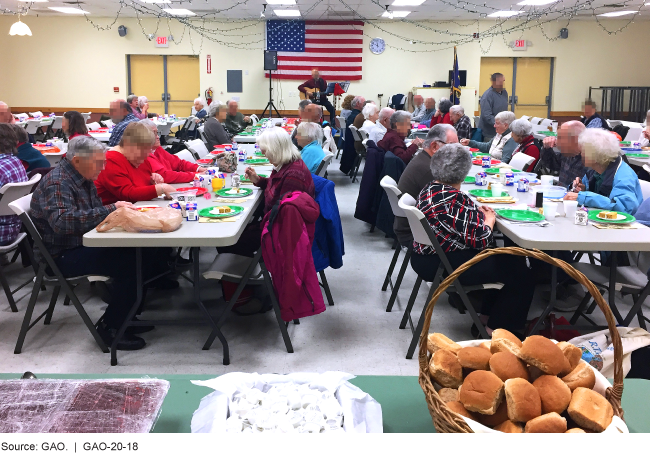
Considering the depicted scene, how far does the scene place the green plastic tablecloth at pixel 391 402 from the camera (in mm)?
1172

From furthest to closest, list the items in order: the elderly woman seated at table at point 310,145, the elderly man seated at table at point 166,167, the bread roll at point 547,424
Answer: the elderly woman seated at table at point 310,145 → the elderly man seated at table at point 166,167 → the bread roll at point 547,424

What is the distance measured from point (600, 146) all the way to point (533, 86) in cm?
1297

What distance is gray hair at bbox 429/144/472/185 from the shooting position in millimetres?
3232

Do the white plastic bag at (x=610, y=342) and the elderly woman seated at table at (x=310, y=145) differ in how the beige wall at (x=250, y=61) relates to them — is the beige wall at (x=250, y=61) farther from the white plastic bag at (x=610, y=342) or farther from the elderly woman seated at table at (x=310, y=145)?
the white plastic bag at (x=610, y=342)

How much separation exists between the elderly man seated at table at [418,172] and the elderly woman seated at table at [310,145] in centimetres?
73

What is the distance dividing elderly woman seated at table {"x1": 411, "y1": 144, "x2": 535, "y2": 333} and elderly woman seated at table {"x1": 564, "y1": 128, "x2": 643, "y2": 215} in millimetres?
751

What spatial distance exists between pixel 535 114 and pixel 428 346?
1602cm


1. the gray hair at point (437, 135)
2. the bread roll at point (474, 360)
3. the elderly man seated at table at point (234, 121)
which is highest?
the elderly man seated at table at point (234, 121)

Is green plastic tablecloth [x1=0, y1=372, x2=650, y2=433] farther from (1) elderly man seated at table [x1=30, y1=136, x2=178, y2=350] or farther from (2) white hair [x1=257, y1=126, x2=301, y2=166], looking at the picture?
(2) white hair [x1=257, y1=126, x2=301, y2=166]

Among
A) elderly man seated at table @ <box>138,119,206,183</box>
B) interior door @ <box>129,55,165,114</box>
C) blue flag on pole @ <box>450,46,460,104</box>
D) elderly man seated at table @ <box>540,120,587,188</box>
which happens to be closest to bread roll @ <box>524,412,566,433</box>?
elderly man seated at table @ <box>138,119,206,183</box>

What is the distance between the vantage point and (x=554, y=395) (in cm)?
102

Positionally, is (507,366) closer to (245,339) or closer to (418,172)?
(245,339)

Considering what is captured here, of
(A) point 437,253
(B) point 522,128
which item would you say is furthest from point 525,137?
(A) point 437,253

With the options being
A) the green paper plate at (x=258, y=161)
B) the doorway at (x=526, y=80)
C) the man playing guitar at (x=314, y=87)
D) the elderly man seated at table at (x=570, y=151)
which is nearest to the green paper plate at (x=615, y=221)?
the elderly man seated at table at (x=570, y=151)
